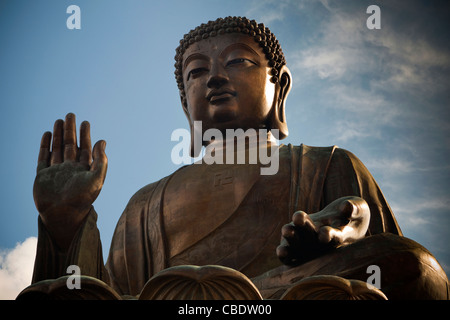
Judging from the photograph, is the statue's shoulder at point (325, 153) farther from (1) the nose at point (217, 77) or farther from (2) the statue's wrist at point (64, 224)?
(2) the statue's wrist at point (64, 224)

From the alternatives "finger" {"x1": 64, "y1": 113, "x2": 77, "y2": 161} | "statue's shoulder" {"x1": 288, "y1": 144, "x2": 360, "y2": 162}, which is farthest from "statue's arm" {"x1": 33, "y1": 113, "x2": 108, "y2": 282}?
"statue's shoulder" {"x1": 288, "y1": 144, "x2": 360, "y2": 162}

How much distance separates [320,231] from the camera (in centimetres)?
463

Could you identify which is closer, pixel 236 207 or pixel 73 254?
pixel 73 254

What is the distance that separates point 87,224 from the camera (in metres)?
5.46

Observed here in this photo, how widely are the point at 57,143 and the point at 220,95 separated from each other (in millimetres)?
1444

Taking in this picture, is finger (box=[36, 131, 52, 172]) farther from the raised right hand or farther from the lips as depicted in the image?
the lips

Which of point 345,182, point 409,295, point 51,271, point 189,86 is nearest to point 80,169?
point 51,271

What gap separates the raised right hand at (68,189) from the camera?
539 centimetres

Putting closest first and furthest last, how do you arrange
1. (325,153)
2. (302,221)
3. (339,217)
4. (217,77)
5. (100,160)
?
(302,221), (339,217), (100,160), (325,153), (217,77)

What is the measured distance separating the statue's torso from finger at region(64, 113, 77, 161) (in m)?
0.93

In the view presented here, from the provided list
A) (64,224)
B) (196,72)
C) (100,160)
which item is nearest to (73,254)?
(64,224)

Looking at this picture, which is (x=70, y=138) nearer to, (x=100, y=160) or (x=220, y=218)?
(x=100, y=160)

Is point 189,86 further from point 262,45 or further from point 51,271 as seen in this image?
point 51,271

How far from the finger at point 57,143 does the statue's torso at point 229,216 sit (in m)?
0.97
